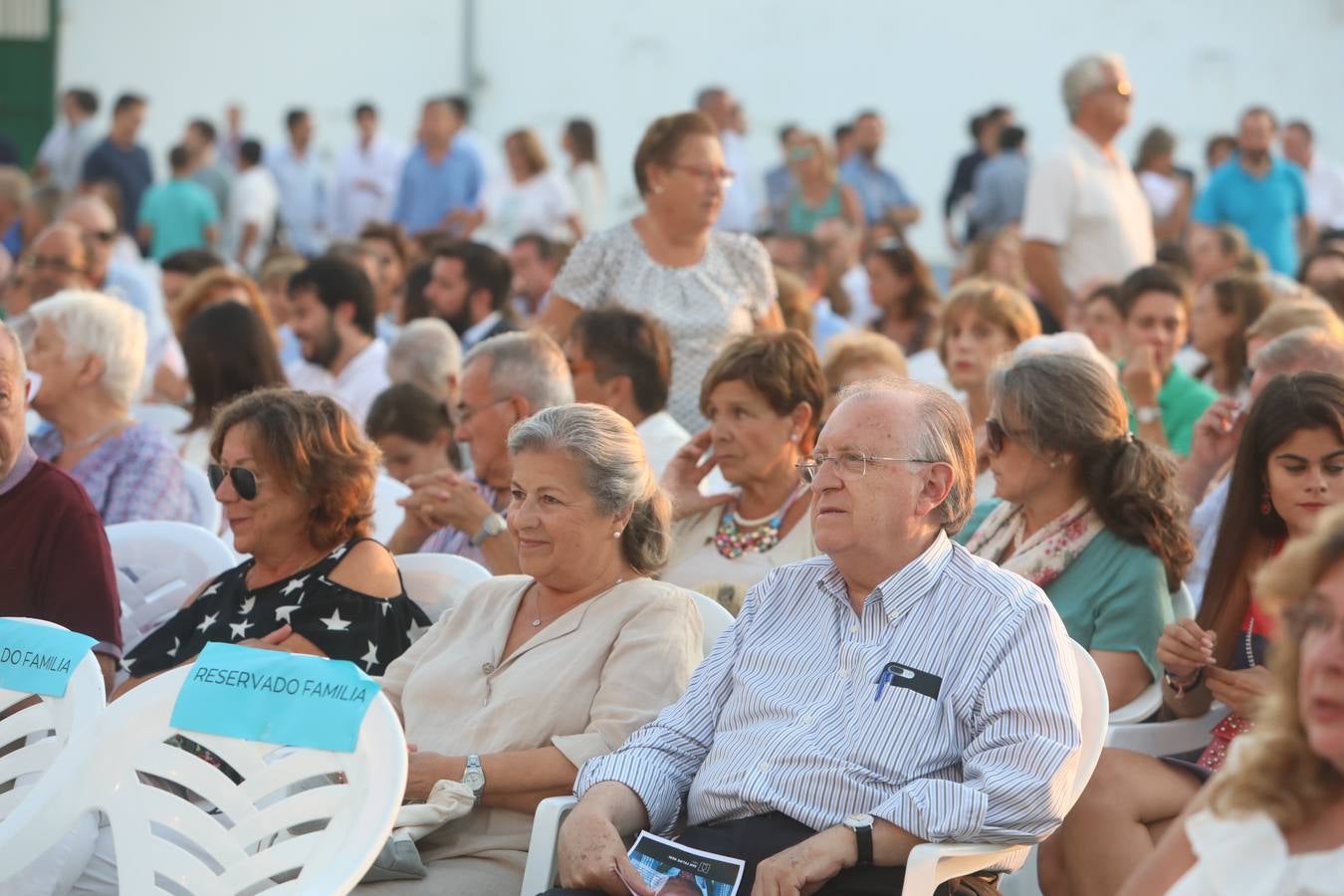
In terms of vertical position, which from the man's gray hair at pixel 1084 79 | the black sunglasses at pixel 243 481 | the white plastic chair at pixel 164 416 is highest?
the man's gray hair at pixel 1084 79

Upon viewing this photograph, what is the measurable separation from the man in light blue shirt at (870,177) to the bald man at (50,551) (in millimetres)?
9642

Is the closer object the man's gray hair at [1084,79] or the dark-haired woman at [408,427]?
the dark-haired woman at [408,427]

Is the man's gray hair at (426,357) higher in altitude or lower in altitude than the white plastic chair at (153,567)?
higher

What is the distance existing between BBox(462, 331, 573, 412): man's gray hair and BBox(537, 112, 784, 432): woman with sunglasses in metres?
0.93

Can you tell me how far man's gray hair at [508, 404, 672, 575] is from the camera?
3.38 m

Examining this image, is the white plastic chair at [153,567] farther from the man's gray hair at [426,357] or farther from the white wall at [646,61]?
the white wall at [646,61]

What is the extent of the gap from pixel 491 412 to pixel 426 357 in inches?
55.6

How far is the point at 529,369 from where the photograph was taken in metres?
4.60

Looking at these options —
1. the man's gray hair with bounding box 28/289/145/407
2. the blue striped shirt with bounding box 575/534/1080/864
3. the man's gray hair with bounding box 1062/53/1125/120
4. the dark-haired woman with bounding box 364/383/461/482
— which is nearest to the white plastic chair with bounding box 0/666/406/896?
the blue striped shirt with bounding box 575/534/1080/864

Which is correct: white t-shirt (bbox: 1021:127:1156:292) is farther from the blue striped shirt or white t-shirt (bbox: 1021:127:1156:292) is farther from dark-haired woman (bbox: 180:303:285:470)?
the blue striped shirt

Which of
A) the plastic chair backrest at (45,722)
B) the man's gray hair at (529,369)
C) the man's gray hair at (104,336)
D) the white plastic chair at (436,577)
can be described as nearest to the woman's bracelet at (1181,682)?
the white plastic chair at (436,577)

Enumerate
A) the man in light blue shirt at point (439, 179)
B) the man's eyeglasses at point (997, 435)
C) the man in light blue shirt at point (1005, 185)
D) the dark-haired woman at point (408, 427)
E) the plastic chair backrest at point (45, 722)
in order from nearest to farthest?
the plastic chair backrest at point (45, 722) → the man's eyeglasses at point (997, 435) → the dark-haired woman at point (408, 427) → the man in light blue shirt at point (439, 179) → the man in light blue shirt at point (1005, 185)

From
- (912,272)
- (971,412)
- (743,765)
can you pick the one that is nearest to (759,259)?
(971,412)

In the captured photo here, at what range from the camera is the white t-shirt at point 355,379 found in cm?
670
